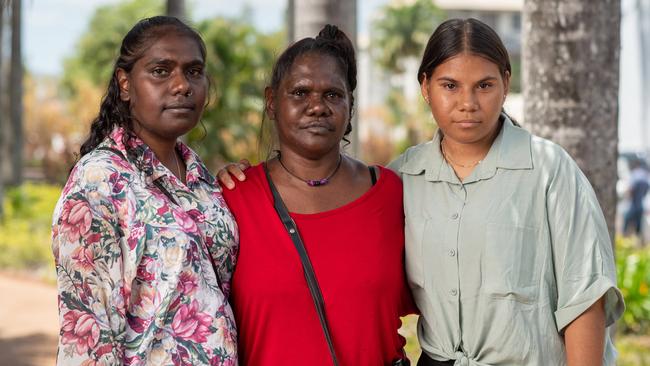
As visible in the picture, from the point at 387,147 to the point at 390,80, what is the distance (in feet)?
94.1

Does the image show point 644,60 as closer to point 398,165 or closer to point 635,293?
point 635,293

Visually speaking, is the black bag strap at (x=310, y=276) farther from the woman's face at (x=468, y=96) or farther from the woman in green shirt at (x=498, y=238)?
the woman's face at (x=468, y=96)

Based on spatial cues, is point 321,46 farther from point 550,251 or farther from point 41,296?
point 41,296

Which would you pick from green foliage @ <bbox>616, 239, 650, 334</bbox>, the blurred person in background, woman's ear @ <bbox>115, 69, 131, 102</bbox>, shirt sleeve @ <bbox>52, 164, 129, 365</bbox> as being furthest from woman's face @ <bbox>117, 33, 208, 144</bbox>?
the blurred person in background

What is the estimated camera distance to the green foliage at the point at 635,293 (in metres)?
8.21

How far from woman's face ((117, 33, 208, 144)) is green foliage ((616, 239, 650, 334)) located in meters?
6.29

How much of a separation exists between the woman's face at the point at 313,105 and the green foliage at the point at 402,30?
1772 inches

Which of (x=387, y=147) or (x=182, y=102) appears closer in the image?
(x=182, y=102)

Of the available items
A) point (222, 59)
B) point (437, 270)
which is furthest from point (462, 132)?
point (222, 59)

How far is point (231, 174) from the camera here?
3.24m

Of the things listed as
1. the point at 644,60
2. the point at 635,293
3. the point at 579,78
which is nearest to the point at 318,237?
the point at 579,78

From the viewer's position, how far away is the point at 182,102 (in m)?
2.91

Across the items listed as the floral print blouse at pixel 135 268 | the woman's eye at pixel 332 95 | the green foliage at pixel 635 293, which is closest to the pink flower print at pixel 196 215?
the floral print blouse at pixel 135 268

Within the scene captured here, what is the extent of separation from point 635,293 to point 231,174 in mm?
6189
